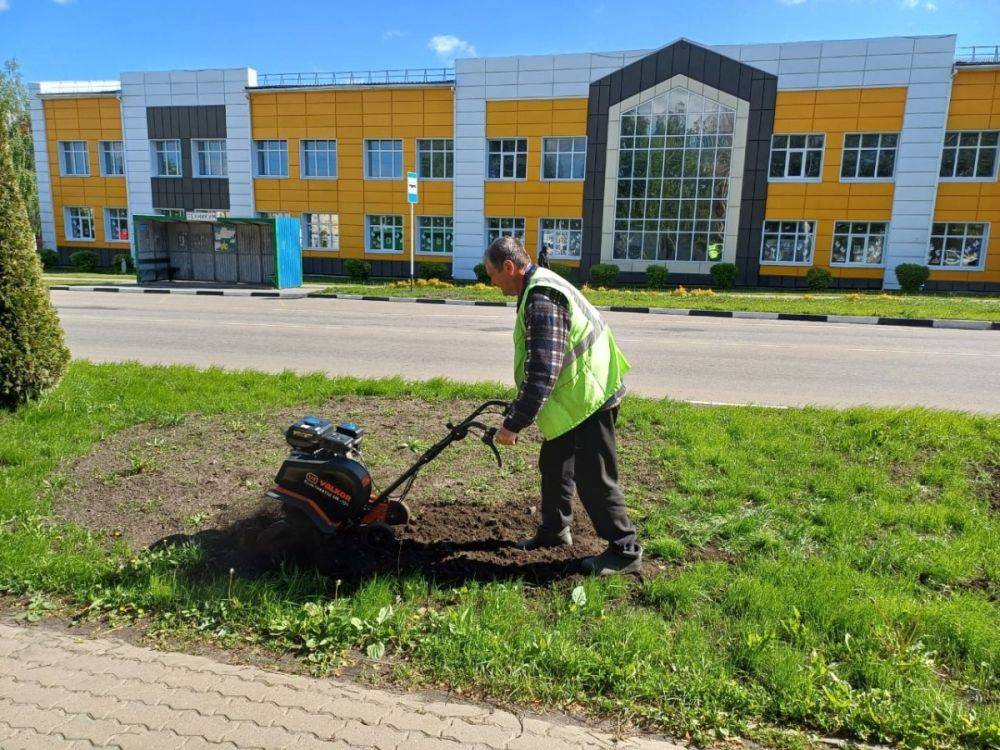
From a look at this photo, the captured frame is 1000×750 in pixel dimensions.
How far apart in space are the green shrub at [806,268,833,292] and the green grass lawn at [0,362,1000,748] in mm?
23856

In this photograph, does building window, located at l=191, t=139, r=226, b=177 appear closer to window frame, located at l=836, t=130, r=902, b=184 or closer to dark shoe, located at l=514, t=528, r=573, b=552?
window frame, located at l=836, t=130, r=902, b=184

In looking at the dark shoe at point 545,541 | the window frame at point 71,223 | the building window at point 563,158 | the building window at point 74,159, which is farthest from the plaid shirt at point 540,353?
the building window at point 74,159

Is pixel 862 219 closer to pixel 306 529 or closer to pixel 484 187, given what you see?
pixel 484 187

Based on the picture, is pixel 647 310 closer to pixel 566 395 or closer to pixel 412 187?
pixel 412 187

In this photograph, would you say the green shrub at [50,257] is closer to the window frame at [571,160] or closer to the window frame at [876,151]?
the window frame at [571,160]

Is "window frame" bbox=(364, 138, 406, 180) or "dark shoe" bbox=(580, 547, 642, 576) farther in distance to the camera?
"window frame" bbox=(364, 138, 406, 180)

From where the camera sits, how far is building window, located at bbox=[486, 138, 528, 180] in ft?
101

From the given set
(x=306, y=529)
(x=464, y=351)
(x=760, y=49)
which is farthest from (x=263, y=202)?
(x=306, y=529)

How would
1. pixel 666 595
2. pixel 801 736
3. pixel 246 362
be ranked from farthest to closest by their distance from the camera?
pixel 246 362 → pixel 666 595 → pixel 801 736

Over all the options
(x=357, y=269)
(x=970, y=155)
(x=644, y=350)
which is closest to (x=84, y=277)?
(x=357, y=269)

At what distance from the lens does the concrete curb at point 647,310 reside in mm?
15883

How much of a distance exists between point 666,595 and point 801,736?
0.95m

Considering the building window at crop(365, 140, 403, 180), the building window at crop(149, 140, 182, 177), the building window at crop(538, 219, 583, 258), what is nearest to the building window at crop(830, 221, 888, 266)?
the building window at crop(538, 219, 583, 258)

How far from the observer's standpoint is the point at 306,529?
3508mm
